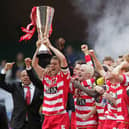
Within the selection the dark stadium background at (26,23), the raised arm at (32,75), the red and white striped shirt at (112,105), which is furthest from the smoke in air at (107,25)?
the red and white striped shirt at (112,105)

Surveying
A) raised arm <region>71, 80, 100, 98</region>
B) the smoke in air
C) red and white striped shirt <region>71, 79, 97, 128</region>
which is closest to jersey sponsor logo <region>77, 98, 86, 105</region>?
red and white striped shirt <region>71, 79, 97, 128</region>

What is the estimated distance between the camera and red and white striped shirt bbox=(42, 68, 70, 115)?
23.1ft

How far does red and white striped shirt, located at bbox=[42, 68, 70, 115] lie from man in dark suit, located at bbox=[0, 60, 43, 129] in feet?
3.24

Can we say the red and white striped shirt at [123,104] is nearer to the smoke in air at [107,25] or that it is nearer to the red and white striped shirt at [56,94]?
the red and white striped shirt at [56,94]

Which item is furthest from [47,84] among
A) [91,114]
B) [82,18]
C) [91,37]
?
[82,18]

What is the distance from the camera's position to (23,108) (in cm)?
806

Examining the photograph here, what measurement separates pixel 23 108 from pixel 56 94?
4.07 feet

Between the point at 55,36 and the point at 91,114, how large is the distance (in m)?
4.34

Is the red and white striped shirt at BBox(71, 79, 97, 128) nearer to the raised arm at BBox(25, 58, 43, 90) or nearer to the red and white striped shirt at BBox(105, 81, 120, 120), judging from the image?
the red and white striped shirt at BBox(105, 81, 120, 120)

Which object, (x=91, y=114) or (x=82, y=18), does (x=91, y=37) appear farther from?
(x=91, y=114)

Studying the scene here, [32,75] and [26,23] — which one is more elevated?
[26,23]

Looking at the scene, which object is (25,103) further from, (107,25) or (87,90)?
(107,25)

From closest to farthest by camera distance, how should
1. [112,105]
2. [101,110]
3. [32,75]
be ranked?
1. [112,105]
2. [101,110]
3. [32,75]

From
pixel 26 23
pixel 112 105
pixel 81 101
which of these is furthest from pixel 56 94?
pixel 26 23
